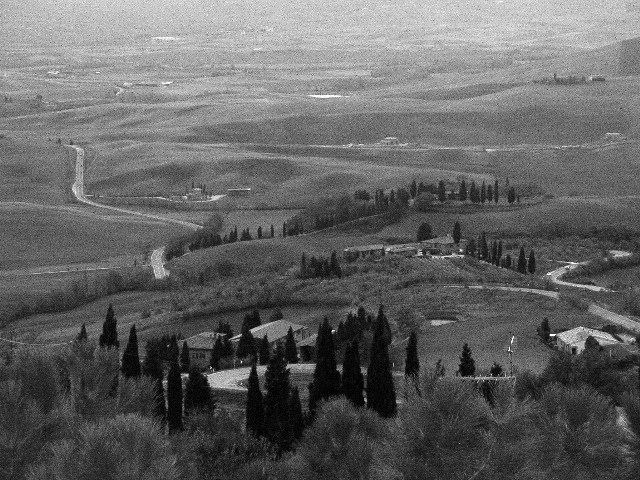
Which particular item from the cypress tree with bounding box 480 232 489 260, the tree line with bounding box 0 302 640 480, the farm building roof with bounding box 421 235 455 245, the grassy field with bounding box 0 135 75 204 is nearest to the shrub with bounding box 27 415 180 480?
the tree line with bounding box 0 302 640 480

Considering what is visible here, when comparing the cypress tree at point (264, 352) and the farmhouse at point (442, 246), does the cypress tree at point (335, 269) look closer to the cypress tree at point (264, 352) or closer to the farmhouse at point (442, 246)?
the farmhouse at point (442, 246)

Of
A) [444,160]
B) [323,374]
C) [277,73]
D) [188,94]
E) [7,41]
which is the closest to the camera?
[323,374]

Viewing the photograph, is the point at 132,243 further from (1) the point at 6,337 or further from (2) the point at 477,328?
(2) the point at 477,328

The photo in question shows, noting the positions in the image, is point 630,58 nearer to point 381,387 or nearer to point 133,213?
point 133,213

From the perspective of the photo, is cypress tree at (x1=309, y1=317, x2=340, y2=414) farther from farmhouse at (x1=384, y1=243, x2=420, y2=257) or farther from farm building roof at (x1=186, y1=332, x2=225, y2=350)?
farmhouse at (x1=384, y1=243, x2=420, y2=257)

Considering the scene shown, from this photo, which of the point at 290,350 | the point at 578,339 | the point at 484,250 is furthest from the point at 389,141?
the point at 578,339

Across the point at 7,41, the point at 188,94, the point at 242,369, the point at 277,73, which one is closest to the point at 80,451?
the point at 242,369
